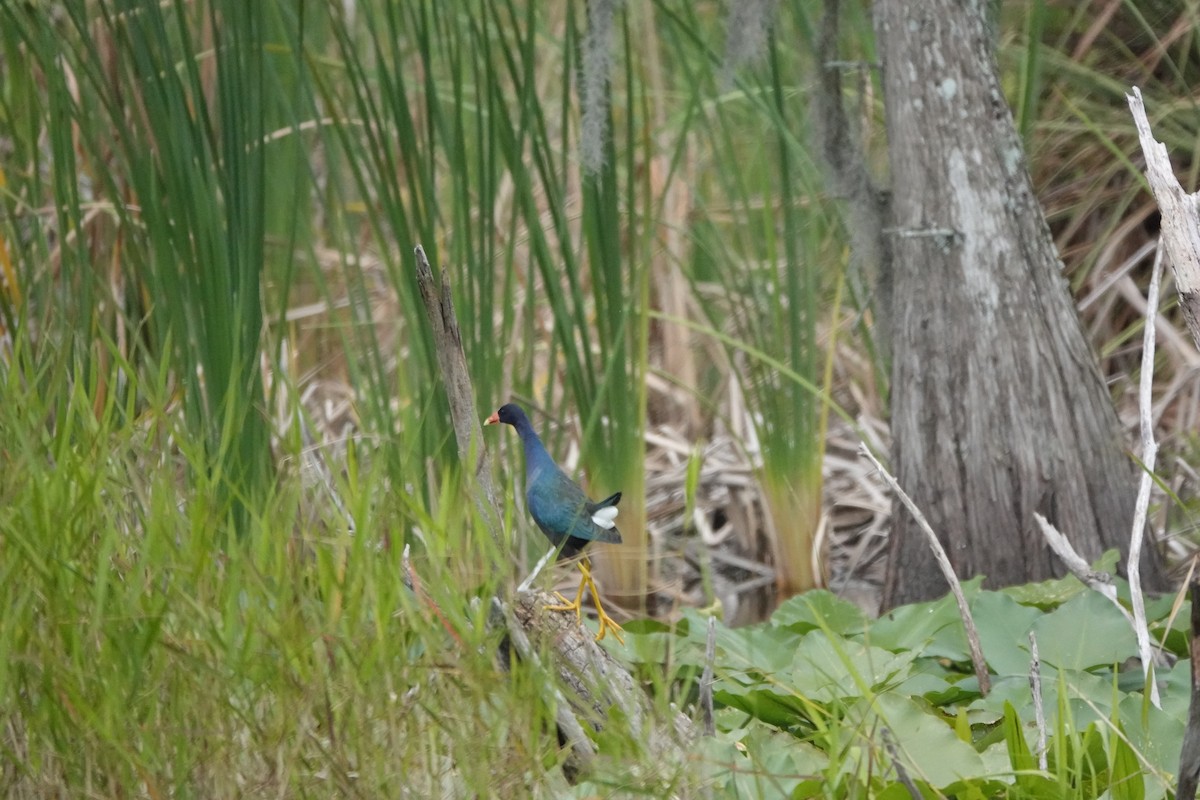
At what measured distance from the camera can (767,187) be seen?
2773mm

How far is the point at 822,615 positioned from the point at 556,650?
678mm

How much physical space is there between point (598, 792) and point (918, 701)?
0.51 meters

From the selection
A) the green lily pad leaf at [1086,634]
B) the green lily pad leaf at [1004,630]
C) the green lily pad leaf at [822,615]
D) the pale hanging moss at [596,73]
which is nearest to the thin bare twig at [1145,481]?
the green lily pad leaf at [1086,634]

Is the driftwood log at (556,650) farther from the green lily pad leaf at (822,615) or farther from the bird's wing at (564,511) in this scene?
the green lily pad leaf at (822,615)

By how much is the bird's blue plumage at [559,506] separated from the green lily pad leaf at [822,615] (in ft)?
1.03

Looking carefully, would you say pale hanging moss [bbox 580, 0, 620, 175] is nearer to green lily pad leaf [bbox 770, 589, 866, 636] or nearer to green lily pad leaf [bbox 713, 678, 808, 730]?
green lily pad leaf [bbox 770, 589, 866, 636]

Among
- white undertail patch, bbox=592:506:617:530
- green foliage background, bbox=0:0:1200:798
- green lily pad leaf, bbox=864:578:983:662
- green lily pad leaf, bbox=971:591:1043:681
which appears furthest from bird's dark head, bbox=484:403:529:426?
green lily pad leaf, bbox=971:591:1043:681

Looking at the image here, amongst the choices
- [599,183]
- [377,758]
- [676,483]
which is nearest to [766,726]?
[377,758]

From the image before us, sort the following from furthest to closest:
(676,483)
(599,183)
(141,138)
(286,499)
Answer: (676,483) < (599,183) < (141,138) < (286,499)

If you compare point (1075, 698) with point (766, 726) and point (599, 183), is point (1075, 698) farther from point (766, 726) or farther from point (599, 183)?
point (599, 183)

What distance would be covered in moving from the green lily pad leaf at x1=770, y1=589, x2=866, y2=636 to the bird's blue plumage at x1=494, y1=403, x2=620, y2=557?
1.03 feet

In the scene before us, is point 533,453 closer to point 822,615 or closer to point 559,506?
point 559,506

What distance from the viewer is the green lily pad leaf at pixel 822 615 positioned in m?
1.99

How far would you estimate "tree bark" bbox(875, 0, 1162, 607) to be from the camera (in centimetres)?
213
